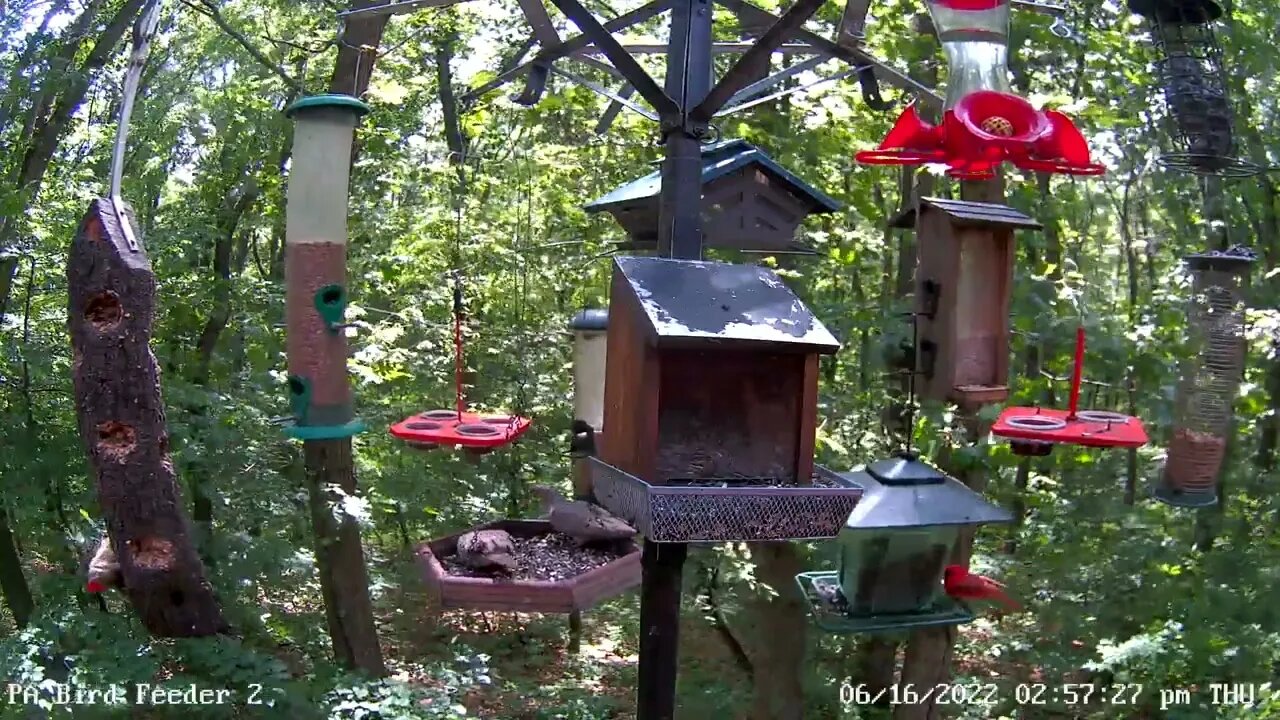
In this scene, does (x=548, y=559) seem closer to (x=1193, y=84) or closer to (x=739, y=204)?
(x=739, y=204)

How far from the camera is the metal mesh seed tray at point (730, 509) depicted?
87.4 inches

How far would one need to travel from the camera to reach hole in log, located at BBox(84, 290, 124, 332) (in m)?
2.77

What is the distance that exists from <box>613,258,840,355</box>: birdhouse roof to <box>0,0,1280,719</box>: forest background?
2.79 metres

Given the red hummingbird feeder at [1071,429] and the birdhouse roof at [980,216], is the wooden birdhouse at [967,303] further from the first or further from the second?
the red hummingbird feeder at [1071,429]

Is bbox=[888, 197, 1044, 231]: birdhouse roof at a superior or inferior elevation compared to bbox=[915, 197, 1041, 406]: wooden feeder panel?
superior

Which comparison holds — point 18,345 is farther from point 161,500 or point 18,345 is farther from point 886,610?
point 886,610

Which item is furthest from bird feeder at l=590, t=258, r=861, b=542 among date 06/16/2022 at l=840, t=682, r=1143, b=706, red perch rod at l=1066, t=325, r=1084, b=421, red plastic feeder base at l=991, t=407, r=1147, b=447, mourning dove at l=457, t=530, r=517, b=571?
date 06/16/2022 at l=840, t=682, r=1143, b=706

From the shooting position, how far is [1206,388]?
432cm

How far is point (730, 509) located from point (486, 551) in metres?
1.12

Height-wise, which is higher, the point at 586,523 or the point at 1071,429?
the point at 1071,429

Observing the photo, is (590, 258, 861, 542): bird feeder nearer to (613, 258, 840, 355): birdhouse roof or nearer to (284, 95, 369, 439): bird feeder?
(613, 258, 840, 355): birdhouse roof

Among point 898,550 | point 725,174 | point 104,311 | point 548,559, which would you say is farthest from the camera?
point 725,174

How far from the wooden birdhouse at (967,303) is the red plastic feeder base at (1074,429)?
0.46ft

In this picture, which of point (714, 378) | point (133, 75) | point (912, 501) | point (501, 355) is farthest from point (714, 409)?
point (501, 355)
